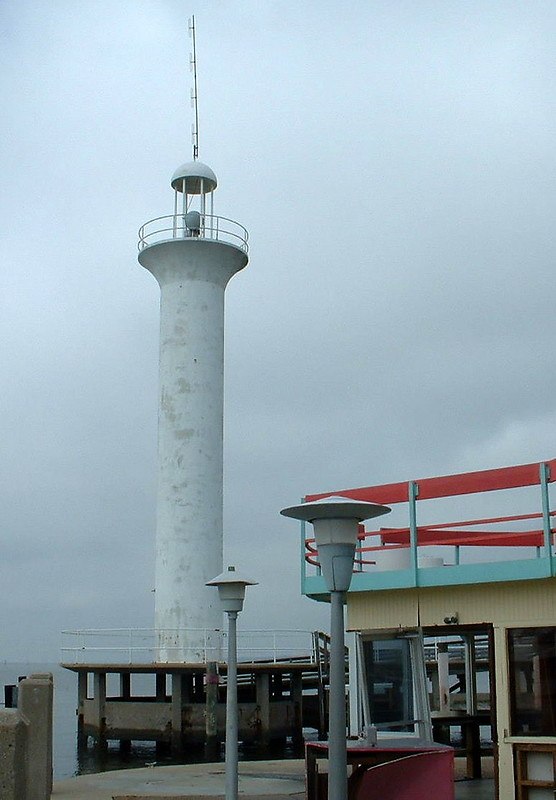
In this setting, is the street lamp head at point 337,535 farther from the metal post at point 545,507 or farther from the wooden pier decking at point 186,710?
the wooden pier decking at point 186,710

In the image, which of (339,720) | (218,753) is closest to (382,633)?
(339,720)

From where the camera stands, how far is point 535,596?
509 inches

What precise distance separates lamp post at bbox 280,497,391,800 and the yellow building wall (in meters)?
4.11

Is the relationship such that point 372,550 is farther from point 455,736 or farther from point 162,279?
point 455,736

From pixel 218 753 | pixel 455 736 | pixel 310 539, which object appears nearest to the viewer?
pixel 310 539

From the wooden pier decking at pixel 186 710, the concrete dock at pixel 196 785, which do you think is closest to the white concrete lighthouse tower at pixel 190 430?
the wooden pier decking at pixel 186 710

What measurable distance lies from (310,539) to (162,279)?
22214mm

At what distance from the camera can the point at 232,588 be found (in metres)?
13.7

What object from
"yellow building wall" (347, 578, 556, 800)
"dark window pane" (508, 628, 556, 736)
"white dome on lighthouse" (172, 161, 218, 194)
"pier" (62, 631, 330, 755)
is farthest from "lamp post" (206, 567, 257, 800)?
"white dome on lighthouse" (172, 161, 218, 194)

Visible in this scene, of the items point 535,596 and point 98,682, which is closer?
point 535,596

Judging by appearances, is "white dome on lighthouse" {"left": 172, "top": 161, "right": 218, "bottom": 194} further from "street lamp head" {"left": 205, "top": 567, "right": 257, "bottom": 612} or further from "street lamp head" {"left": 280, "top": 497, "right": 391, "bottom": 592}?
"street lamp head" {"left": 280, "top": 497, "right": 391, "bottom": 592}

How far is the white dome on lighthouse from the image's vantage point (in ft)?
126

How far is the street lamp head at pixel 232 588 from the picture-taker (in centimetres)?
1364

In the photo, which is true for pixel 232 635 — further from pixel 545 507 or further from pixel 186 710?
pixel 186 710
